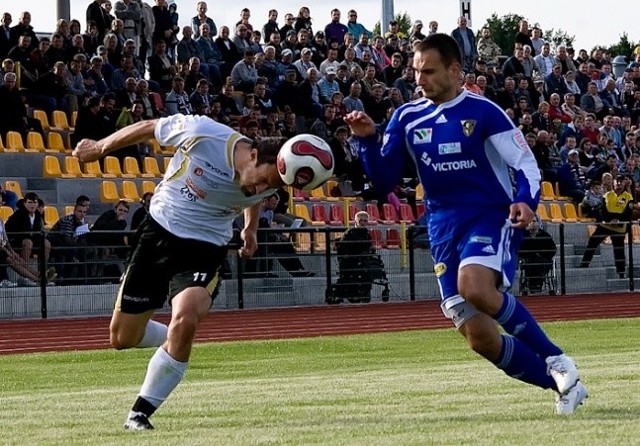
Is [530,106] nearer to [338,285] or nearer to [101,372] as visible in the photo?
[338,285]

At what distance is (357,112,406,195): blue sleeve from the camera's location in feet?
28.4

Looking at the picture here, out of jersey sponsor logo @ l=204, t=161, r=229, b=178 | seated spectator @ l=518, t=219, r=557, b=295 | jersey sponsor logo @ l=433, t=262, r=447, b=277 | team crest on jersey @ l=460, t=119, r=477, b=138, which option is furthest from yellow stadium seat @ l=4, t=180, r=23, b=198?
team crest on jersey @ l=460, t=119, r=477, b=138

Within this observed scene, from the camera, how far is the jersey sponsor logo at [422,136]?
8.55 metres

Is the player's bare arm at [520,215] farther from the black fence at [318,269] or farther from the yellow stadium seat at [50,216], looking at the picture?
the yellow stadium seat at [50,216]

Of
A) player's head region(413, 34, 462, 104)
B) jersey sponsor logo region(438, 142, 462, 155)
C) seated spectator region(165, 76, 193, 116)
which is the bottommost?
jersey sponsor logo region(438, 142, 462, 155)

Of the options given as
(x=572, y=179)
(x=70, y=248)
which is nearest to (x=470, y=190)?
(x=70, y=248)

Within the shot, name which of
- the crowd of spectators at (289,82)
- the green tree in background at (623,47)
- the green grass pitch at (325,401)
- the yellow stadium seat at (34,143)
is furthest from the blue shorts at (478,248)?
the green tree in background at (623,47)

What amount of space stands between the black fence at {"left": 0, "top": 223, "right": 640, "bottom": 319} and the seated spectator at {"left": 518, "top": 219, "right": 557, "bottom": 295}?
0.7 inches

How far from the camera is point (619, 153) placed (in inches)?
1347

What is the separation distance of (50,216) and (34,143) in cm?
199

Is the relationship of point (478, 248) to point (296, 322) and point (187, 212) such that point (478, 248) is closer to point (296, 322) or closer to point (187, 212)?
point (187, 212)

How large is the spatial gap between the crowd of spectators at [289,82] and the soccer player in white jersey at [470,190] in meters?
13.6

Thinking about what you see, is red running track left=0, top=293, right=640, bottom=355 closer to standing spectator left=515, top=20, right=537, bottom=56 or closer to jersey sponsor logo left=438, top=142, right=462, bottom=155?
jersey sponsor logo left=438, top=142, right=462, bottom=155

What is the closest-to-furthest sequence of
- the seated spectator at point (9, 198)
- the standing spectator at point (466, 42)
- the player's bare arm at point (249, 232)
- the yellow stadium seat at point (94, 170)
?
1. the player's bare arm at point (249, 232)
2. the seated spectator at point (9, 198)
3. the yellow stadium seat at point (94, 170)
4. the standing spectator at point (466, 42)
